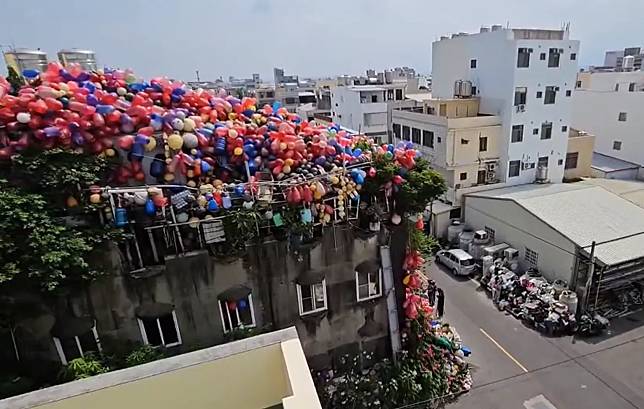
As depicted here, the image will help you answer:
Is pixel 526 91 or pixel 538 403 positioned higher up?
pixel 526 91

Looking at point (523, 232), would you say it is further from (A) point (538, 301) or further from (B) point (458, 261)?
(A) point (538, 301)

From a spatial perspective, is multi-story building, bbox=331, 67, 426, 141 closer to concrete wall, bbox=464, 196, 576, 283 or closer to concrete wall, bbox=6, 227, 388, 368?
concrete wall, bbox=464, 196, 576, 283

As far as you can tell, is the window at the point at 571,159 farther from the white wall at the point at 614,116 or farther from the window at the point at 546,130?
the white wall at the point at 614,116

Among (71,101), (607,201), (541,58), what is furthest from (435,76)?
(71,101)

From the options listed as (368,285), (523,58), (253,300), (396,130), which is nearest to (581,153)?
(523,58)

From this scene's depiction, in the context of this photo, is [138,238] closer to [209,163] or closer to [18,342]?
[209,163]

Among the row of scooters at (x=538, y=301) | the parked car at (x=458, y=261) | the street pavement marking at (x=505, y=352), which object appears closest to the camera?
the street pavement marking at (x=505, y=352)

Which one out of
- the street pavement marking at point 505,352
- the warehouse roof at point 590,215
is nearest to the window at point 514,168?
the warehouse roof at point 590,215

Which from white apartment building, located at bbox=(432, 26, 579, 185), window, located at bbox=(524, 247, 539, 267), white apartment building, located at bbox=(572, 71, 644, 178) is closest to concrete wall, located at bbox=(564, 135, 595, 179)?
white apartment building, located at bbox=(432, 26, 579, 185)
